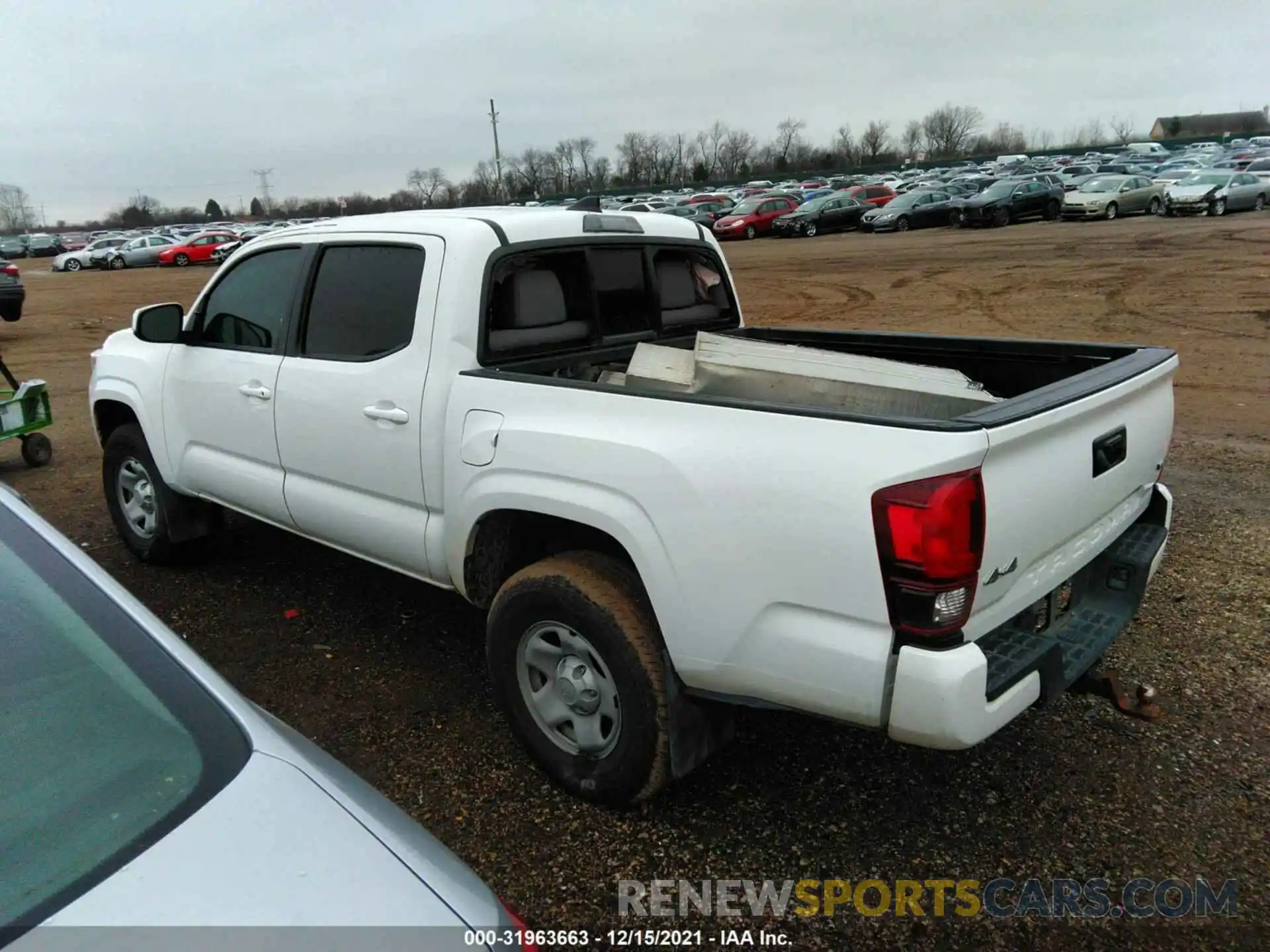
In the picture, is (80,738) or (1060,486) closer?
(80,738)

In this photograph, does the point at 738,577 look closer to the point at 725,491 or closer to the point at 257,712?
the point at 725,491

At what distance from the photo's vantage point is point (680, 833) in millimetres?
2902

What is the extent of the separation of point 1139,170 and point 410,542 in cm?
5027

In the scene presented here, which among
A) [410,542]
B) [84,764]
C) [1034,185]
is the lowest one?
[410,542]

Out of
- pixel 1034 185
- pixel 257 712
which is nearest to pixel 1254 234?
pixel 1034 185

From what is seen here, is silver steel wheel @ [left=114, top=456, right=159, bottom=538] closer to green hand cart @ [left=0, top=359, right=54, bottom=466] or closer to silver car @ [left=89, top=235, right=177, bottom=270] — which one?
green hand cart @ [left=0, top=359, right=54, bottom=466]

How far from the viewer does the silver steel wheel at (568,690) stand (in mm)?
2883

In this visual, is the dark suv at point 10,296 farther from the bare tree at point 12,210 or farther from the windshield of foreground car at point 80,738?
the bare tree at point 12,210

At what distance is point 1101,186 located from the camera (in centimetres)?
3028

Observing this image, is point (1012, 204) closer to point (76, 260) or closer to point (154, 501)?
point (154, 501)

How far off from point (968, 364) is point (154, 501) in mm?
4372

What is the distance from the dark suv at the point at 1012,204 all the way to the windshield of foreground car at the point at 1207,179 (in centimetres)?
390

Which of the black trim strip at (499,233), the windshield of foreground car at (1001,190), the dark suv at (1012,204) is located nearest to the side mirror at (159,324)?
the black trim strip at (499,233)

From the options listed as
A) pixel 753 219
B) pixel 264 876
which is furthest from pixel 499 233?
pixel 753 219
